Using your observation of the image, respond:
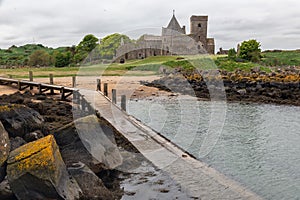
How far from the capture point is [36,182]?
223 inches

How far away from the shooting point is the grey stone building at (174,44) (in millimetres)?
46812

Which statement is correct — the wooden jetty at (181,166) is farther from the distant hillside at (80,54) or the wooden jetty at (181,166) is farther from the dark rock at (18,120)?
the distant hillside at (80,54)

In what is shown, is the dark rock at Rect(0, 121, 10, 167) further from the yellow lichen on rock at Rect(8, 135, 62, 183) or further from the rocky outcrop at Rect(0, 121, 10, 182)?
the yellow lichen on rock at Rect(8, 135, 62, 183)

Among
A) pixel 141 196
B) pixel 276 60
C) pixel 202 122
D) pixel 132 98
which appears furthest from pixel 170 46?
pixel 141 196

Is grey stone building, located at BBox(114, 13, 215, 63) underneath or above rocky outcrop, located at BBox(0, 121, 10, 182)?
above

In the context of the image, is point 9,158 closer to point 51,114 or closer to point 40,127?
point 40,127

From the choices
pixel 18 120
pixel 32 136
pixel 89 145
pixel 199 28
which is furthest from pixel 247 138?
pixel 199 28

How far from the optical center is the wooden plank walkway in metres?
7.33

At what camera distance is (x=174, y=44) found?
173 feet

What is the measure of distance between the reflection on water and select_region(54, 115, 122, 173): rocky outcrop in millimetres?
3063

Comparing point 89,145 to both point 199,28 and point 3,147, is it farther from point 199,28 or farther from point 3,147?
point 199,28

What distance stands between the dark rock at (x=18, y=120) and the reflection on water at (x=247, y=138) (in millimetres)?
4730

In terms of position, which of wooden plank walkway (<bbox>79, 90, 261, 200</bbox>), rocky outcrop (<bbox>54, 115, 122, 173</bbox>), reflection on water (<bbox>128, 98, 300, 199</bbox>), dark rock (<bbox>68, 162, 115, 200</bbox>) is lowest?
reflection on water (<bbox>128, 98, 300, 199</bbox>)

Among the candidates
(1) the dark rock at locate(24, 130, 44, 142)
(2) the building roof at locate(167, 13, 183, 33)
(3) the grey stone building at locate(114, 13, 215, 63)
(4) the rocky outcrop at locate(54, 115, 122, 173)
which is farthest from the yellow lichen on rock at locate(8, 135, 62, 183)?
(2) the building roof at locate(167, 13, 183, 33)
